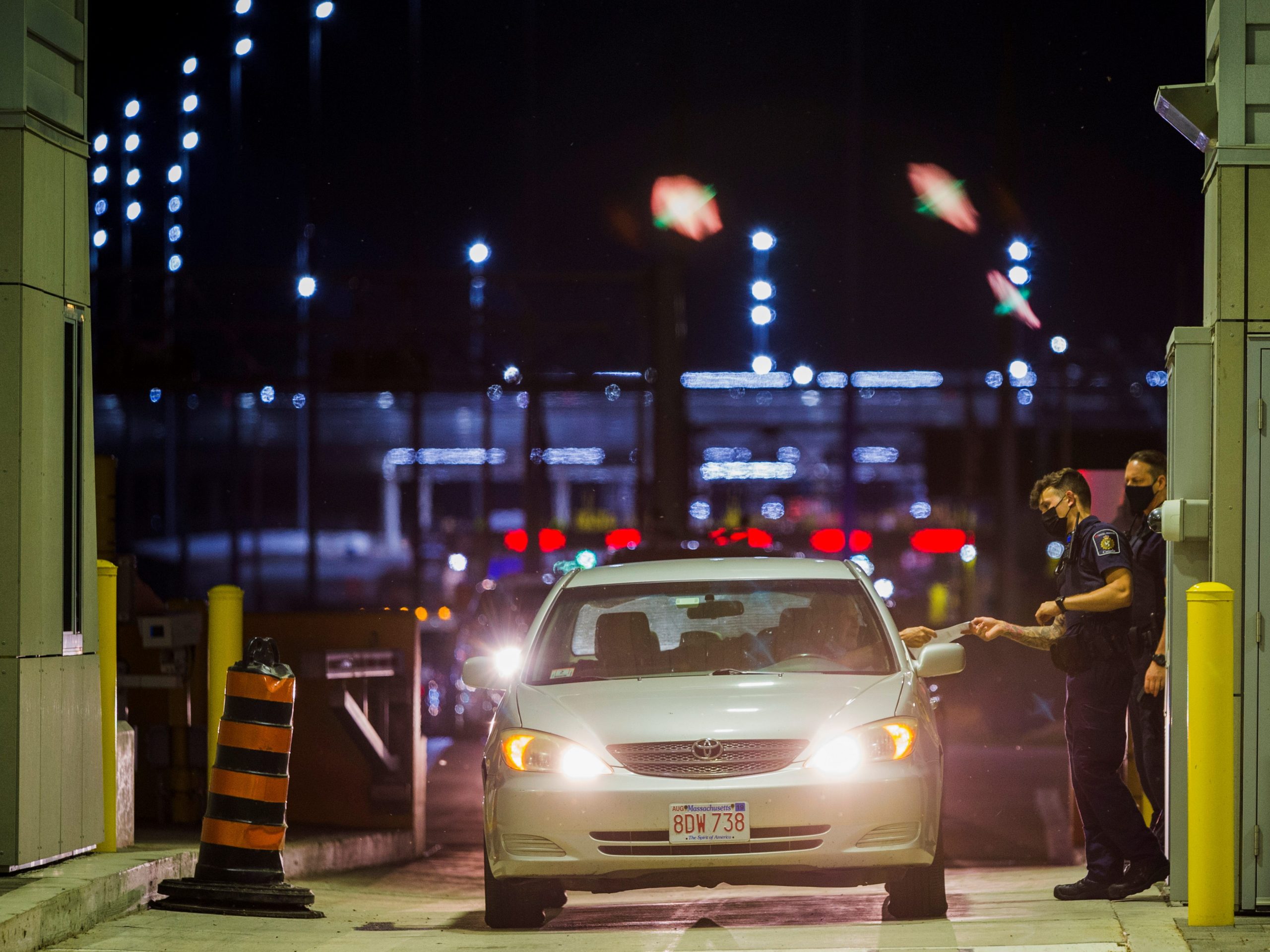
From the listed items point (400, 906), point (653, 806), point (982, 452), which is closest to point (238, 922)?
point (400, 906)

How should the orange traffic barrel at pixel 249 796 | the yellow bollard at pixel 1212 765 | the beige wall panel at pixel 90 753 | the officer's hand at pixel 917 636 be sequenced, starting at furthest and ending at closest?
the officer's hand at pixel 917 636
the beige wall panel at pixel 90 753
the orange traffic barrel at pixel 249 796
the yellow bollard at pixel 1212 765

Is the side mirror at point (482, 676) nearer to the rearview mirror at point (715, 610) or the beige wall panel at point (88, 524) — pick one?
the rearview mirror at point (715, 610)

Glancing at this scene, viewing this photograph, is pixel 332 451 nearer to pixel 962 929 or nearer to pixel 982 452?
pixel 982 452

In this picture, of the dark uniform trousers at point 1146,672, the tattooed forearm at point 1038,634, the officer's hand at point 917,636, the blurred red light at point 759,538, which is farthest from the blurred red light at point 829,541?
the dark uniform trousers at point 1146,672

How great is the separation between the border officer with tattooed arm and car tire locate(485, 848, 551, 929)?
2373 millimetres

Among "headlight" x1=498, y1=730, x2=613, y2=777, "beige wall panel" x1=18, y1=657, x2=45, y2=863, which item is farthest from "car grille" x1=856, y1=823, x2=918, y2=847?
"beige wall panel" x1=18, y1=657, x2=45, y2=863

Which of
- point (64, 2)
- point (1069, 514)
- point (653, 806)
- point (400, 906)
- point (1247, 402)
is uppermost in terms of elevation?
point (64, 2)

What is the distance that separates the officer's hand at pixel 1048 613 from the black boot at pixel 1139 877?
1181 millimetres

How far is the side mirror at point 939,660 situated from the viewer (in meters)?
6.79

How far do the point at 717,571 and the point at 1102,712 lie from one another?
6.02 feet

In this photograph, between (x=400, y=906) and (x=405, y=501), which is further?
(x=405, y=501)

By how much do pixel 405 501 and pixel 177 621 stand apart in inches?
2373

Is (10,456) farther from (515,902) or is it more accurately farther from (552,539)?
(552,539)

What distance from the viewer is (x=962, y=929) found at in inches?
246
